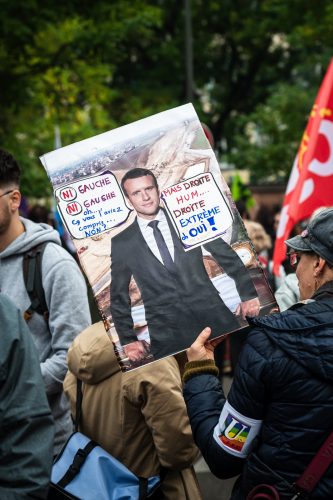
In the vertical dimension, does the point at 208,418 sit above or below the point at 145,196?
below

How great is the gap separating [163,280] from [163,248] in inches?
4.2

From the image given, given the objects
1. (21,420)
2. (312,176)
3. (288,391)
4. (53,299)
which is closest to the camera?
(21,420)

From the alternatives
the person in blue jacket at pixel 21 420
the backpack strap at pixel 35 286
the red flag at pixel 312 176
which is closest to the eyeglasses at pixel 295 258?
the person in blue jacket at pixel 21 420

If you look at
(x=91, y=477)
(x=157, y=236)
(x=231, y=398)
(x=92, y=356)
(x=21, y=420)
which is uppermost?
(x=157, y=236)

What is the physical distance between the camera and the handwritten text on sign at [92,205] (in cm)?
271

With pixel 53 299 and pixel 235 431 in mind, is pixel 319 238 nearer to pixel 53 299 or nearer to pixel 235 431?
pixel 235 431

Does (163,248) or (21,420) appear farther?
(163,248)

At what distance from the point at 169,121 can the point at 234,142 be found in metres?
29.3

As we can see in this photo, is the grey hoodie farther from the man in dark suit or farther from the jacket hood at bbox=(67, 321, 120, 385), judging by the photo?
the man in dark suit

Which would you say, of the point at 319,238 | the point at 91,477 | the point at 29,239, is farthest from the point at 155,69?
the point at 319,238

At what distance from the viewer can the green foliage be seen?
37.7 ft

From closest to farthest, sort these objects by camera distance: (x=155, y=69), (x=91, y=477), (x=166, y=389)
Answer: (x=91, y=477), (x=166, y=389), (x=155, y=69)

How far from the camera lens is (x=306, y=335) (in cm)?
246

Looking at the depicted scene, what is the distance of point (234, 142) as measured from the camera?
104ft
